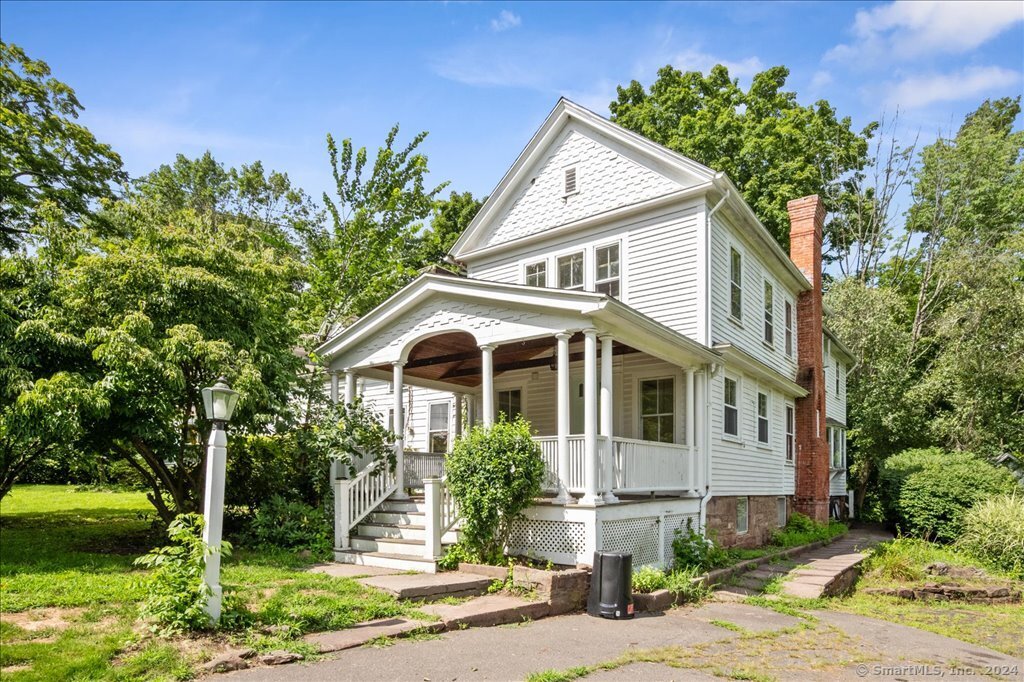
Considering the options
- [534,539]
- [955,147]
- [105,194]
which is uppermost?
[955,147]

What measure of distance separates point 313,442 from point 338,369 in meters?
1.65

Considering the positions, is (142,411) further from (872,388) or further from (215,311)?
(872,388)

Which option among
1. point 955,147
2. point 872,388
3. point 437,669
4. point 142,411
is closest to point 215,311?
point 142,411

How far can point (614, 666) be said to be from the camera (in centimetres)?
659

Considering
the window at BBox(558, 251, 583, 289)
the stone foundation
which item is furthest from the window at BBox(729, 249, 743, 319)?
the stone foundation

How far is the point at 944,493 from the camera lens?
18516mm

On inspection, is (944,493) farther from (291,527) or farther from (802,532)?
(291,527)

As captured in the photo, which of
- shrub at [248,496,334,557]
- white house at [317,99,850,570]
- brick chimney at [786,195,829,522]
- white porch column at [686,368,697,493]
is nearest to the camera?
white house at [317,99,850,570]

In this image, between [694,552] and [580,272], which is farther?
[580,272]

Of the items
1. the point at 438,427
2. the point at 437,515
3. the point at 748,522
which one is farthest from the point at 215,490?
→ the point at 748,522

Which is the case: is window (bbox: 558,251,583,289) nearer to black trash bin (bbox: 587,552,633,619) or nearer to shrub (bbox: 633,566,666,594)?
shrub (bbox: 633,566,666,594)

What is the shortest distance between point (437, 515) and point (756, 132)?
24.8m

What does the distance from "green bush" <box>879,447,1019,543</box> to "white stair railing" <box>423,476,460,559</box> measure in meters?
14.2

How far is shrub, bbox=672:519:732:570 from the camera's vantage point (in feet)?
37.8
